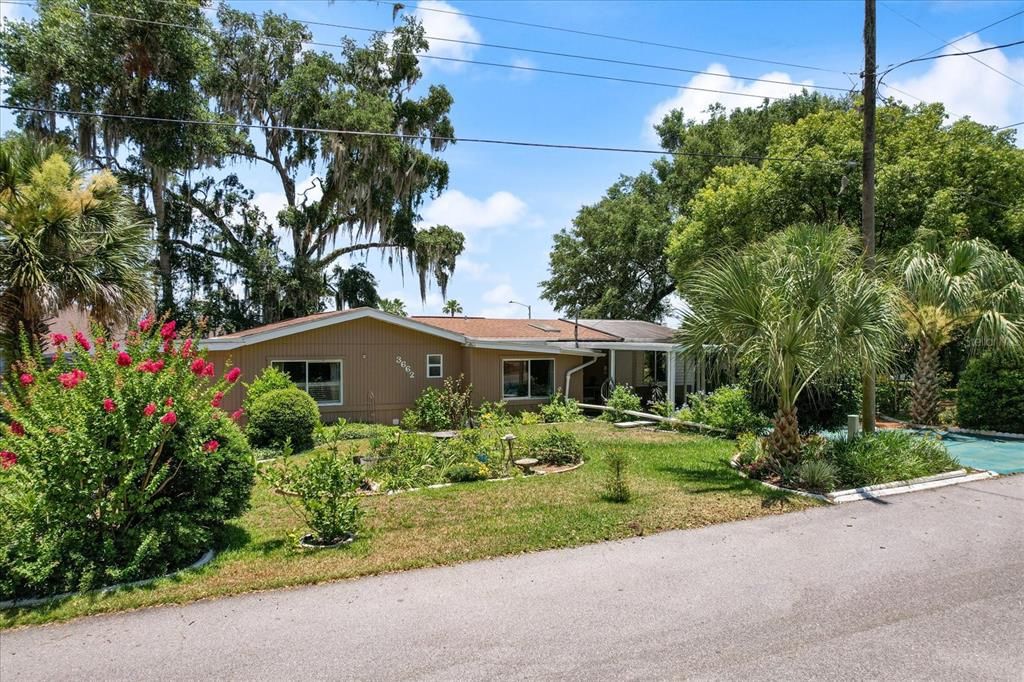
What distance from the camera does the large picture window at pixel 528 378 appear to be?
19.2m

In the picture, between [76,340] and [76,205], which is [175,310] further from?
[76,340]

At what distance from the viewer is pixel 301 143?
25.8 meters

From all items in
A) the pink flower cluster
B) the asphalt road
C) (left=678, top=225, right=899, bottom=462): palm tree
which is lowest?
the asphalt road

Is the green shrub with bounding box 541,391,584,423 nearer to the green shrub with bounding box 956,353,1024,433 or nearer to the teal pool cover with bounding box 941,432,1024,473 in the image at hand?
the teal pool cover with bounding box 941,432,1024,473

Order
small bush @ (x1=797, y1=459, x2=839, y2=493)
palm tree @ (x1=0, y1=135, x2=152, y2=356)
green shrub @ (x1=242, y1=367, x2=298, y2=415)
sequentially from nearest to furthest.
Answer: small bush @ (x1=797, y1=459, x2=839, y2=493) → palm tree @ (x1=0, y1=135, x2=152, y2=356) → green shrub @ (x1=242, y1=367, x2=298, y2=415)

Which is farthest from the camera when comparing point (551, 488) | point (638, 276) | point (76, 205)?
point (638, 276)

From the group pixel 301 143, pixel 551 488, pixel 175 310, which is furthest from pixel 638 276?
pixel 551 488

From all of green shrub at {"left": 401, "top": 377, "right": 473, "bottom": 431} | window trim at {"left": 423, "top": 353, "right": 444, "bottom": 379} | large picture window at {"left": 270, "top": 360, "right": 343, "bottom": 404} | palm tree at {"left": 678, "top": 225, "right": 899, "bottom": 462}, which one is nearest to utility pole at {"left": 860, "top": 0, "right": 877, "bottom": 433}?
palm tree at {"left": 678, "top": 225, "right": 899, "bottom": 462}

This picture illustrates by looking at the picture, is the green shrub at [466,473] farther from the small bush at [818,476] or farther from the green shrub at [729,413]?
the green shrub at [729,413]

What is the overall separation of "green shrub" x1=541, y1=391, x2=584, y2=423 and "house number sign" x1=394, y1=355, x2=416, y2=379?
4.01 metres

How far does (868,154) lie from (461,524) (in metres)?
9.81

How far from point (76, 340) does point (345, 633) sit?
148 inches

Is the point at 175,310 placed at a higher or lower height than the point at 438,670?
higher

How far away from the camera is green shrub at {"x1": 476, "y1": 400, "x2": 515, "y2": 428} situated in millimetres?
15219
